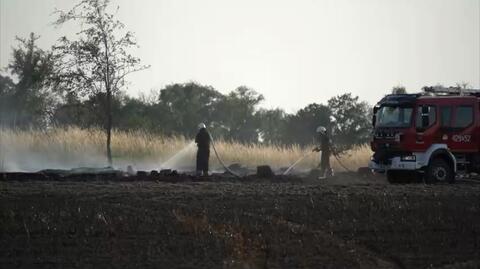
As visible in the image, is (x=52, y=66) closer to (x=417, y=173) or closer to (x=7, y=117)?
(x=417, y=173)

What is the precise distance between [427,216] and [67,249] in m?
7.70

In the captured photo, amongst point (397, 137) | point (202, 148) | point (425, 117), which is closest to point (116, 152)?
point (202, 148)

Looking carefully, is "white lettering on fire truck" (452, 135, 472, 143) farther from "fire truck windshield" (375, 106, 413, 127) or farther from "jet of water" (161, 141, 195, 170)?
"jet of water" (161, 141, 195, 170)

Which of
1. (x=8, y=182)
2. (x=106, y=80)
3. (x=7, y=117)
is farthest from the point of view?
(x=7, y=117)

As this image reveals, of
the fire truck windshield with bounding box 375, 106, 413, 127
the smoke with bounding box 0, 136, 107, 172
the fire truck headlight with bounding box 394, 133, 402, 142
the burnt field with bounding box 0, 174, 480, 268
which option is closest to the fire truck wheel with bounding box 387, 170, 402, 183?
the fire truck windshield with bounding box 375, 106, 413, 127

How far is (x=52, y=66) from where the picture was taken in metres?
34.0

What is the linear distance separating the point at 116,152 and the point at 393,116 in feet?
53.8

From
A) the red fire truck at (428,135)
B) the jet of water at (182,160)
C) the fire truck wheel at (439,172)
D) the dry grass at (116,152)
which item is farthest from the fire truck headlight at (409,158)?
the jet of water at (182,160)

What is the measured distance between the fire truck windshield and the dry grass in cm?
1024

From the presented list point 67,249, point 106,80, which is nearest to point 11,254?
point 67,249

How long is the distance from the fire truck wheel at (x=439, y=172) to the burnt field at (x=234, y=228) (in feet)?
13.5

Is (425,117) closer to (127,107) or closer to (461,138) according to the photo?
(461,138)

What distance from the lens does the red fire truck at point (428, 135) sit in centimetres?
2566

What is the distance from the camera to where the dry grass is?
123ft
